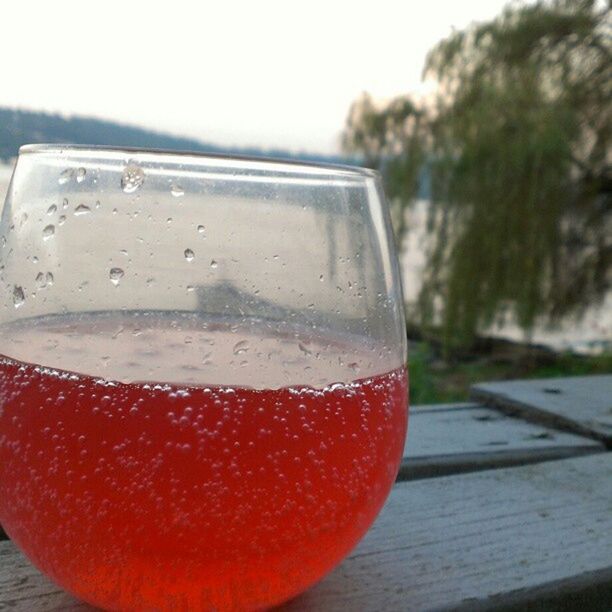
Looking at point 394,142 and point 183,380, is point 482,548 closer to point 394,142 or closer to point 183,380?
point 183,380

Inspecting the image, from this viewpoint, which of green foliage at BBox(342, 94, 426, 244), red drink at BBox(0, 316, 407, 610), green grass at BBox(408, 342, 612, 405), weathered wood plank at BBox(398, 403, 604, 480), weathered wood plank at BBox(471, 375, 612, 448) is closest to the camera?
red drink at BBox(0, 316, 407, 610)

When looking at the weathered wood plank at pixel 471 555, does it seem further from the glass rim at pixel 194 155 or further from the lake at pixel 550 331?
the lake at pixel 550 331

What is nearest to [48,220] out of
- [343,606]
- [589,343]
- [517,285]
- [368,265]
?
[368,265]

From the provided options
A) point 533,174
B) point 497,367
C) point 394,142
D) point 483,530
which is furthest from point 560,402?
point 394,142

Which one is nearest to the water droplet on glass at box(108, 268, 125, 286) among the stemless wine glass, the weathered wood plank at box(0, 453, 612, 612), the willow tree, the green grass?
the stemless wine glass

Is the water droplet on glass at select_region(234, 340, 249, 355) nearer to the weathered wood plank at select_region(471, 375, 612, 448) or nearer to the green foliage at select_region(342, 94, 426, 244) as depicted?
the weathered wood plank at select_region(471, 375, 612, 448)

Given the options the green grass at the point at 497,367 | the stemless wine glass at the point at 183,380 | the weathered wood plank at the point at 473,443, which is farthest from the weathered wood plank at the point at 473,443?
the green grass at the point at 497,367
